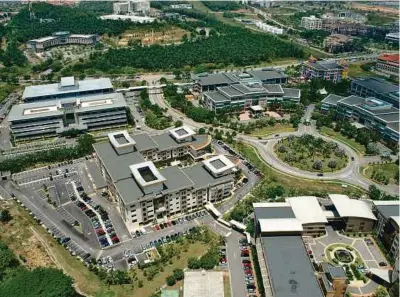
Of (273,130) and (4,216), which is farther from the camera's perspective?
(273,130)

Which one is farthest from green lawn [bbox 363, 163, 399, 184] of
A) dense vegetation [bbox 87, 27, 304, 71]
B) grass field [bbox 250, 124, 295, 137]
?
dense vegetation [bbox 87, 27, 304, 71]

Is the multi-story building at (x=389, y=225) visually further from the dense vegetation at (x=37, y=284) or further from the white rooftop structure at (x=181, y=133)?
the dense vegetation at (x=37, y=284)

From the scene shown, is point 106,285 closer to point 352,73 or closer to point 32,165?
point 32,165

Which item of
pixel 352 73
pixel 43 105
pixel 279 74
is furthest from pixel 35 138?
pixel 352 73

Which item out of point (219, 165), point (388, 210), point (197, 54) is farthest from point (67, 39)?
point (388, 210)

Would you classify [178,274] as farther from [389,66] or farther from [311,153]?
[389,66]

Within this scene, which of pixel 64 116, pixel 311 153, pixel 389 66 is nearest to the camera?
pixel 311 153
